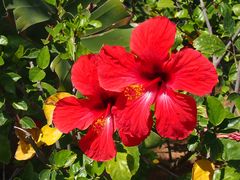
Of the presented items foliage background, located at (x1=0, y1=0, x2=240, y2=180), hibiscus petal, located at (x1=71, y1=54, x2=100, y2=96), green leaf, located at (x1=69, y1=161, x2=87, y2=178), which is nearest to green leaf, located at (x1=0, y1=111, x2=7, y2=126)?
foliage background, located at (x1=0, y1=0, x2=240, y2=180)

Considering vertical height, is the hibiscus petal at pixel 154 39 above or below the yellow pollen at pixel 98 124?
above

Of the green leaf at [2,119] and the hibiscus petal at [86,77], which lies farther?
the green leaf at [2,119]

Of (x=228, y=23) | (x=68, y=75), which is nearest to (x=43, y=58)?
(x=68, y=75)

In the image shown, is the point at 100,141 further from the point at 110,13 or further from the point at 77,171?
the point at 110,13

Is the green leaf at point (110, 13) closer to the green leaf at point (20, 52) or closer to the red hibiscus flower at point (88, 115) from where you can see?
the green leaf at point (20, 52)

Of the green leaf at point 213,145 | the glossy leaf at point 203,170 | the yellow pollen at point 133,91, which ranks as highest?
the yellow pollen at point 133,91

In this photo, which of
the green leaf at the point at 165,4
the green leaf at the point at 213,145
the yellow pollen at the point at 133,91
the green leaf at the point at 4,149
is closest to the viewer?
the yellow pollen at the point at 133,91

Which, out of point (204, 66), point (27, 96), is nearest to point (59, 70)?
point (27, 96)

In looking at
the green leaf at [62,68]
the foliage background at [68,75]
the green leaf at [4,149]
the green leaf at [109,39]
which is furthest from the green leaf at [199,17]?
the green leaf at [4,149]
